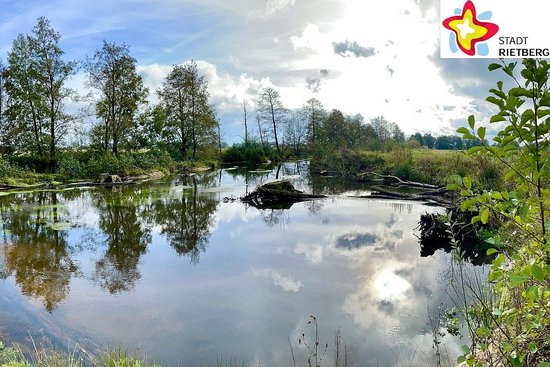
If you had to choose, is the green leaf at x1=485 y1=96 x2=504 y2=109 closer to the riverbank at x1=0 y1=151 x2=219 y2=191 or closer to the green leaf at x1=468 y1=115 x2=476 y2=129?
the green leaf at x1=468 y1=115 x2=476 y2=129

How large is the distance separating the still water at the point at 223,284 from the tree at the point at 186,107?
27244 mm

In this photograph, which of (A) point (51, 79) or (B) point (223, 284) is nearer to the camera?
(B) point (223, 284)

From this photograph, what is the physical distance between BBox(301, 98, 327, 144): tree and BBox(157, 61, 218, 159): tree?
14.0 m

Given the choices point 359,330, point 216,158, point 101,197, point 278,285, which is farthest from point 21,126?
point 359,330

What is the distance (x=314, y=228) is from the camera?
11.0 m

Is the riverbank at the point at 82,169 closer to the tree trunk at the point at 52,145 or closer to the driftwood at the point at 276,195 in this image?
the tree trunk at the point at 52,145

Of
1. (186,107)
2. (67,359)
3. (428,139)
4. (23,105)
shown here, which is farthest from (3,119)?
(428,139)

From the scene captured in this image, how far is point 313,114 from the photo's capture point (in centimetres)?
5025

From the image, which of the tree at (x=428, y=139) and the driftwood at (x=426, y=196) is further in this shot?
the tree at (x=428, y=139)

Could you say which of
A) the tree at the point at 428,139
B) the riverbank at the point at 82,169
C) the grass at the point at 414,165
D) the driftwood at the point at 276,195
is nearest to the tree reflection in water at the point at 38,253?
the driftwood at the point at 276,195

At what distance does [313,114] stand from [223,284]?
4489 centimetres

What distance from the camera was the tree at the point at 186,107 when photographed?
39219mm

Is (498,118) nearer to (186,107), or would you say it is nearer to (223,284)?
(223,284)

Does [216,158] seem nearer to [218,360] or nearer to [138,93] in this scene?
[138,93]
